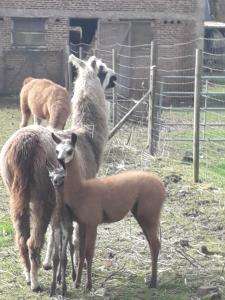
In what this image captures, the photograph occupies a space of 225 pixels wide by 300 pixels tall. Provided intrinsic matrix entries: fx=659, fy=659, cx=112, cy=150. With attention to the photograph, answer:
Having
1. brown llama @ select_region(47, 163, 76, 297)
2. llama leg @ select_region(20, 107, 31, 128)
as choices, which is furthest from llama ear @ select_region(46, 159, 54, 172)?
llama leg @ select_region(20, 107, 31, 128)

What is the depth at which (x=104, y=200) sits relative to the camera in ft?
17.6

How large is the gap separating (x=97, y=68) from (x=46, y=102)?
3684mm

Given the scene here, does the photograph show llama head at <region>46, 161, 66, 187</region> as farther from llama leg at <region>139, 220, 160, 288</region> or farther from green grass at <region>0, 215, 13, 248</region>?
green grass at <region>0, 215, 13, 248</region>

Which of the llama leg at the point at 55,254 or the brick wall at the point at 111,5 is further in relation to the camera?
the brick wall at the point at 111,5

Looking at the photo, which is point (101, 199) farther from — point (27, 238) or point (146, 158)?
point (146, 158)

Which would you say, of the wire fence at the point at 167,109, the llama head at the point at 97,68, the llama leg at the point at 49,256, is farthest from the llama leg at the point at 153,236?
the wire fence at the point at 167,109

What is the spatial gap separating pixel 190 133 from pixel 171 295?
27.6 feet

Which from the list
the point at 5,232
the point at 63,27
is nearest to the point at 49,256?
the point at 5,232

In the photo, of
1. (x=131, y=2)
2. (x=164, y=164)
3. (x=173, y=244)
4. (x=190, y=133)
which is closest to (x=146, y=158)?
(x=164, y=164)

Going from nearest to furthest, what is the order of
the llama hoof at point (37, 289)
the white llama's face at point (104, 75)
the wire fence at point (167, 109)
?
the llama hoof at point (37, 289), the white llama's face at point (104, 75), the wire fence at point (167, 109)

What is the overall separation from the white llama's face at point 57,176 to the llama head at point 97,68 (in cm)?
217

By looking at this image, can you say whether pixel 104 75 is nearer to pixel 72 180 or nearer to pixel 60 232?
pixel 72 180

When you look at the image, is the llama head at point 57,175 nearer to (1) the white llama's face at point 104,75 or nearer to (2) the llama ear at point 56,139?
(2) the llama ear at point 56,139

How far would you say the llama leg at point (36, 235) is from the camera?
5.32 meters
